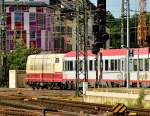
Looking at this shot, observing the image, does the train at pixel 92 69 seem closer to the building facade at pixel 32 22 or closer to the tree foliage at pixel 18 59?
the tree foliage at pixel 18 59

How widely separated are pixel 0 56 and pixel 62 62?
10.5 m

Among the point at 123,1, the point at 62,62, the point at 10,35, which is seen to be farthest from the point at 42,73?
the point at 10,35

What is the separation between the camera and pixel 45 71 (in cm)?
5456

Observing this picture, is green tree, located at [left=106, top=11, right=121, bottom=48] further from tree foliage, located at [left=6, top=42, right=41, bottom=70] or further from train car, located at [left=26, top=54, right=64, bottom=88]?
train car, located at [left=26, top=54, right=64, bottom=88]

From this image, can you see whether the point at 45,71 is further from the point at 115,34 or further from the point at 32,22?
the point at 115,34

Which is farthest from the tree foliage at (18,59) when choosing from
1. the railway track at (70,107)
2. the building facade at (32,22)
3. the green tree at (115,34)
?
the railway track at (70,107)

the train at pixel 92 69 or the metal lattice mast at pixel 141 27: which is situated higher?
the metal lattice mast at pixel 141 27

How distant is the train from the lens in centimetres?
4444

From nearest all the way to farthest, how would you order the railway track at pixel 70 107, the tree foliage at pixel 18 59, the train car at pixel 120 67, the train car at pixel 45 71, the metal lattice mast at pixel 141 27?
the railway track at pixel 70 107 → the train car at pixel 120 67 → the train car at pixel 45 71 → the metal lattice mast at pixel 141 27 → the tree foliage at pixel 18 59

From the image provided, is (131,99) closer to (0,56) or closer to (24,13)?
(0,56)

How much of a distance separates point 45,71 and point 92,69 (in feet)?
23.6

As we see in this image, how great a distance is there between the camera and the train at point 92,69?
44.4 m

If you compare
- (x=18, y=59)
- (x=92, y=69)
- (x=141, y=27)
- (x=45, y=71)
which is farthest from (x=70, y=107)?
(x=141, y=27)

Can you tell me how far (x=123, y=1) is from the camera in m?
45.5
